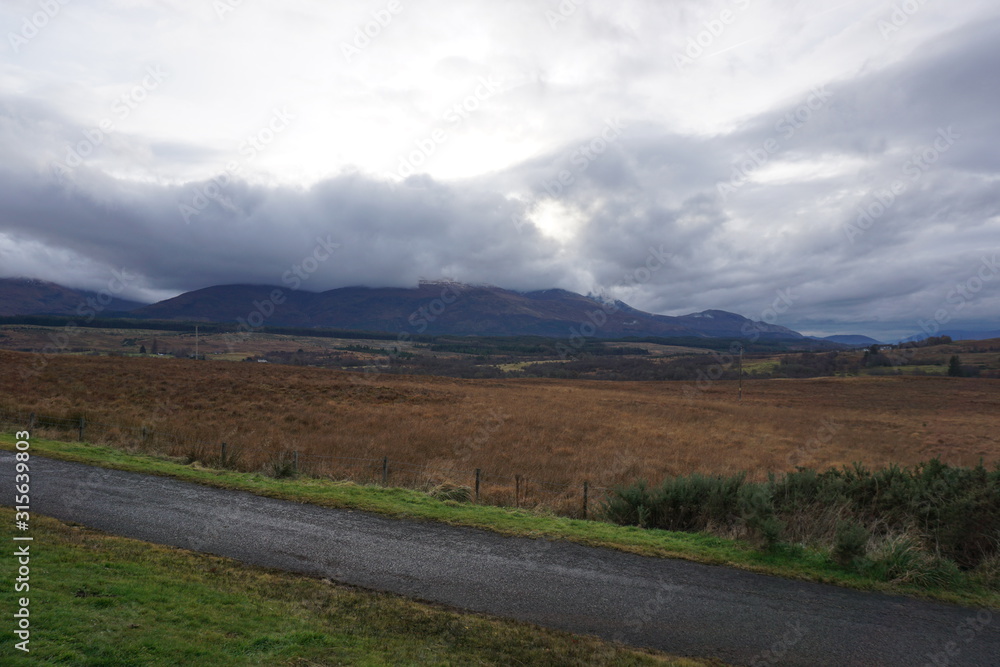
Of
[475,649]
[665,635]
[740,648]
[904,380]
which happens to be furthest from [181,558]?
[904,380]

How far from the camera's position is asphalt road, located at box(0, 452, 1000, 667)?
22.8ft

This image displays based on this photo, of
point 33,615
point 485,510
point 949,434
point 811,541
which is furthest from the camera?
point 949,434

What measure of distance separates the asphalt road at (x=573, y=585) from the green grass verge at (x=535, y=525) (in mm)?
406

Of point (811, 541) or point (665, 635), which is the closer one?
point (665, 635)

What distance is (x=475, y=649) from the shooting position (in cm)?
635

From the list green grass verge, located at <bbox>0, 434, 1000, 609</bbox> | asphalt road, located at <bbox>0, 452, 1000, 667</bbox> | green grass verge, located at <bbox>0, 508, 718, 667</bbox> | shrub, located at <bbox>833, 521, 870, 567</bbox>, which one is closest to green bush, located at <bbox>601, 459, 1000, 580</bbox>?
shrub, located at <bbox>833, 521, 870, 567</bbox>

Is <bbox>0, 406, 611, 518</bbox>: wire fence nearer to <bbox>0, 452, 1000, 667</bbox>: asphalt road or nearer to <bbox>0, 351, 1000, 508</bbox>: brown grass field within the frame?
<bbox>0, 351, 1000, 508</bbox>: brown grass field

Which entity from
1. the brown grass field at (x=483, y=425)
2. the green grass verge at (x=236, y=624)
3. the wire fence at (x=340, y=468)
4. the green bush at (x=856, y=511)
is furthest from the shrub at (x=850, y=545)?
the brown grass field at (x=483, y=425)

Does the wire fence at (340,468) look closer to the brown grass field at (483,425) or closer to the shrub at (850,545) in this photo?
the brown grass field at (483,425)

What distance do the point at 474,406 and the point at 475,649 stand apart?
3395cm

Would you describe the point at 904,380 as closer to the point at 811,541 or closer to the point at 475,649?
the point at 811,541

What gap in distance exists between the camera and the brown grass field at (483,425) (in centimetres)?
2142

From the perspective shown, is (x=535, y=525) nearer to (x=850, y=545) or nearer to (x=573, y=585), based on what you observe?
(x=573, y=585)

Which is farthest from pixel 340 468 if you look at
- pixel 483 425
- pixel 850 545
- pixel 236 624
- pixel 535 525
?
pixel 850 545
